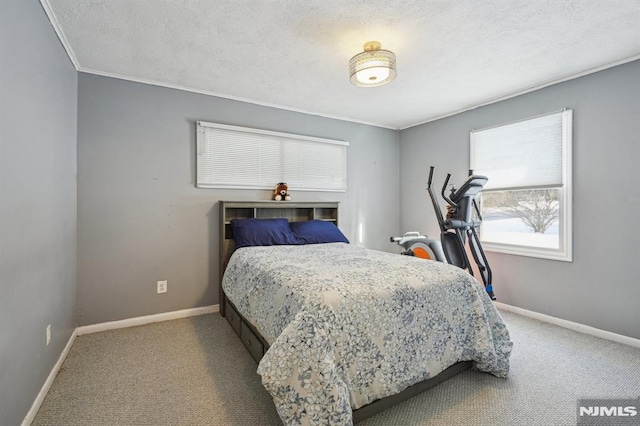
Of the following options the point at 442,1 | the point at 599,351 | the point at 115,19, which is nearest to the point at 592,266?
the point at 599,351

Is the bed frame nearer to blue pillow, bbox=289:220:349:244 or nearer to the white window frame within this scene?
blue pillow, bbox=289:220:349:244

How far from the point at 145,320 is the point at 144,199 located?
1233 mm

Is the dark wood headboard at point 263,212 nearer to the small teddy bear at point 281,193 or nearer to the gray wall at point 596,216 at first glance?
the small teddy bear at point 281,193

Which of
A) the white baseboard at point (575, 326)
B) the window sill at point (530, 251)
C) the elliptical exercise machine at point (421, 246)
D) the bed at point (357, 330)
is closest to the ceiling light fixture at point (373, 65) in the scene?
the bed at point (357, 330)

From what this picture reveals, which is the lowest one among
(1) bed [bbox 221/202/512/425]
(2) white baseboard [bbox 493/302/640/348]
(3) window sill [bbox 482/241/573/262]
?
(2) white baseboard [bbox 493/302/640/348]

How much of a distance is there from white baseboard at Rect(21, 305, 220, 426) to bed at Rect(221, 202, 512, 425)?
1024 mm

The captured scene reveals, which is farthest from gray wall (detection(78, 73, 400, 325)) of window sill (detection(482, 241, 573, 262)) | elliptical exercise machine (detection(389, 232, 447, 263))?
window sill (detection(482, 241, 573, 262))

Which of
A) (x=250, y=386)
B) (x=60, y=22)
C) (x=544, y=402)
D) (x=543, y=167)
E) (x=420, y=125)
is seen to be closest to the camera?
(x=544, y=402)

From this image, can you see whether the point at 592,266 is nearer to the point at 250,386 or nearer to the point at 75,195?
the point at 250,386

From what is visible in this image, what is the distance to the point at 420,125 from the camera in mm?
4504

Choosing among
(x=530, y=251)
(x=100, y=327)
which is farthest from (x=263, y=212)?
(x=530, y=251)

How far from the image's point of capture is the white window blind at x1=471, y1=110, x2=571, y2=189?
3039mm

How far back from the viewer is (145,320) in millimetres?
2990

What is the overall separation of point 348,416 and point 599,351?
7.88ft
